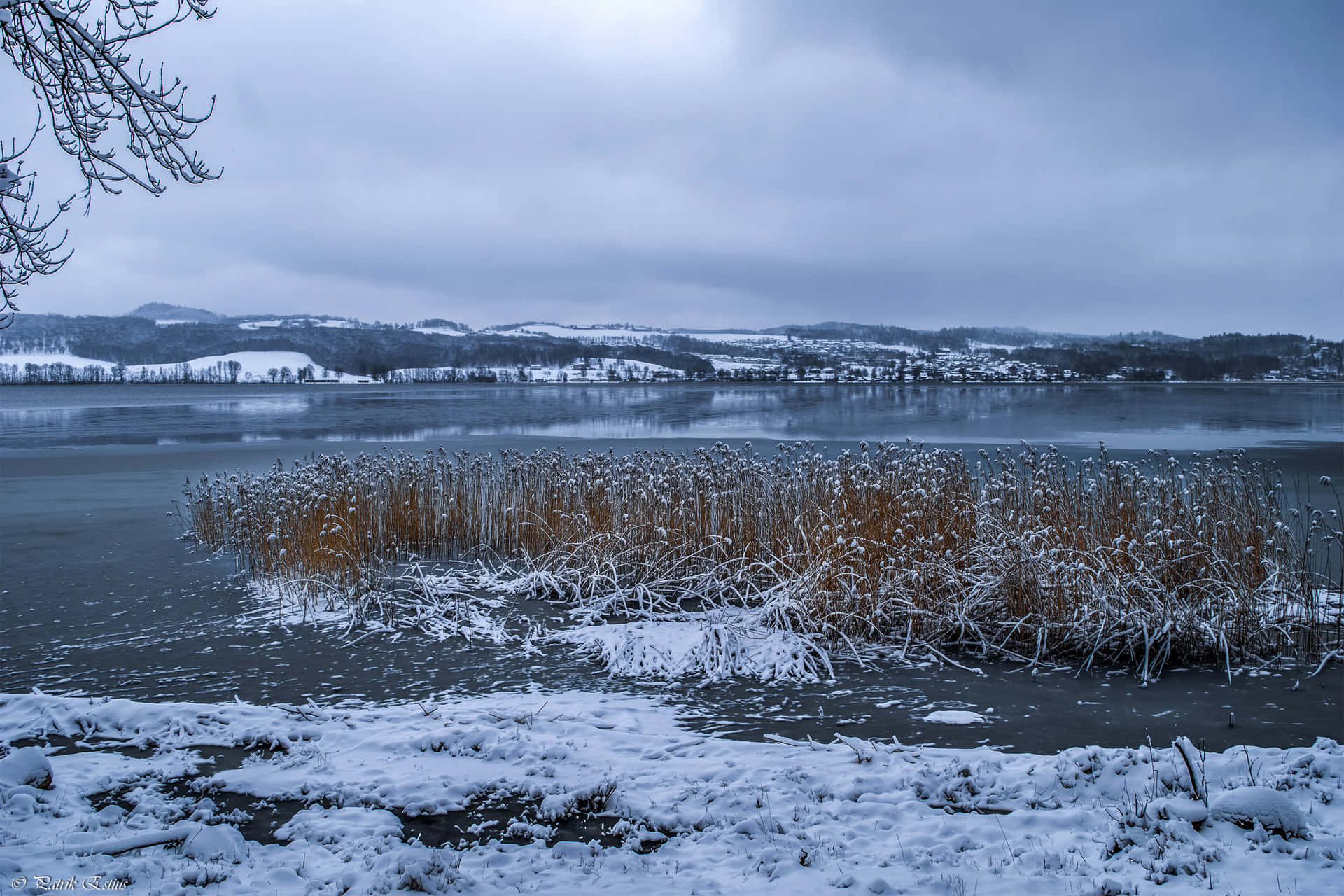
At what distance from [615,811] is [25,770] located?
3.43 meters

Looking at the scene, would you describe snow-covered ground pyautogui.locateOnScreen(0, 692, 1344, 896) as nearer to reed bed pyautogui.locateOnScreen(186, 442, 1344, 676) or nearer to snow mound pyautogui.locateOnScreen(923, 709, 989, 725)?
snow mound pyautogui.locateOnScreen(923, 709, 989, 725)

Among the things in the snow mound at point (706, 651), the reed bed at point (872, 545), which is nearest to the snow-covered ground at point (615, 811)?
the snow mound at point (706, 651)

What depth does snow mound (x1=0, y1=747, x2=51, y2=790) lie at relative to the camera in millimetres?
4535

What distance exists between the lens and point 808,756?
524cm

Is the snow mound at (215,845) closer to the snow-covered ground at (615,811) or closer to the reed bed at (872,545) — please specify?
the snow-covered ground at (615,811)

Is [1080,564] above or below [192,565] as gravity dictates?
above

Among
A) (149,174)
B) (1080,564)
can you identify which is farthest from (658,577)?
(149,174)

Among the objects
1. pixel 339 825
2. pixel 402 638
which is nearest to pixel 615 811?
pixel 339 825

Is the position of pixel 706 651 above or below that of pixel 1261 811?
below

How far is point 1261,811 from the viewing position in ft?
13.2

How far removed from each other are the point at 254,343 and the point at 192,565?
18015 centimetres

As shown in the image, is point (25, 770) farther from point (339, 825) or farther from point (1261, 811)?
point (1261, 811)

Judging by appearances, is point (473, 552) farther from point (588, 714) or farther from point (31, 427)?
point (31, 427)

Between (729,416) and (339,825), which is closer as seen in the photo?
(339,825)
